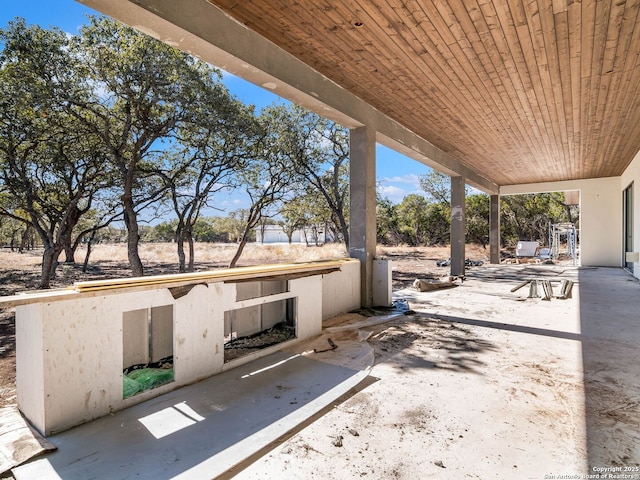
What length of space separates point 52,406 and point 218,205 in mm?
8369

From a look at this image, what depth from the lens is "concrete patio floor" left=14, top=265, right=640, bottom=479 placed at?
5.20 ft

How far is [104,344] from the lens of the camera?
80.8 inches

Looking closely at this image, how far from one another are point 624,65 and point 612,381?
3.77m

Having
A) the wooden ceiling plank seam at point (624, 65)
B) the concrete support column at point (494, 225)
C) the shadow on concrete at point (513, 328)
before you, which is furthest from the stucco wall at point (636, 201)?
the shadow on concrete at point (513, 328)

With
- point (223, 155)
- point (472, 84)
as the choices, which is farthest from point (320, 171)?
point (472, 84)

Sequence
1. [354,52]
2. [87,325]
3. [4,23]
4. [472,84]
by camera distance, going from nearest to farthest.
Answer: [87,325] → [354,52] → [472,84] → [4,23]

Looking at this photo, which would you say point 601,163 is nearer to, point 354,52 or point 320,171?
point 320,171

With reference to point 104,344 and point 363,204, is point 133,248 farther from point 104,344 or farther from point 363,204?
point 104,344

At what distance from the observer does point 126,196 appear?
746 cm

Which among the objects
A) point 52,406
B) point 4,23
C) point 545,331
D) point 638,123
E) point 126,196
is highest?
point 4,23

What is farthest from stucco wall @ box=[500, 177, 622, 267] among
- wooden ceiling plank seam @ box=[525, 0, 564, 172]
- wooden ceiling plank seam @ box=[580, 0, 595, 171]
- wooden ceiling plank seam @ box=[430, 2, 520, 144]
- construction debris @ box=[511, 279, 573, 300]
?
wooden ceiling plank seam @ box=[430, 2, 520, 144]

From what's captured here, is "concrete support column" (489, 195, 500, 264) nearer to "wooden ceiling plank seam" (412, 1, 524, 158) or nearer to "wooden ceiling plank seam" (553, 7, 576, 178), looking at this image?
"wooden ceiling plank seam" (553, 7, 576, 178)

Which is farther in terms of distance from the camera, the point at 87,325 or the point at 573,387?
the point at 573,387

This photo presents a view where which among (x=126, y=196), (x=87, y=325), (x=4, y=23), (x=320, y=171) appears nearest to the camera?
(x=87, y=325)
